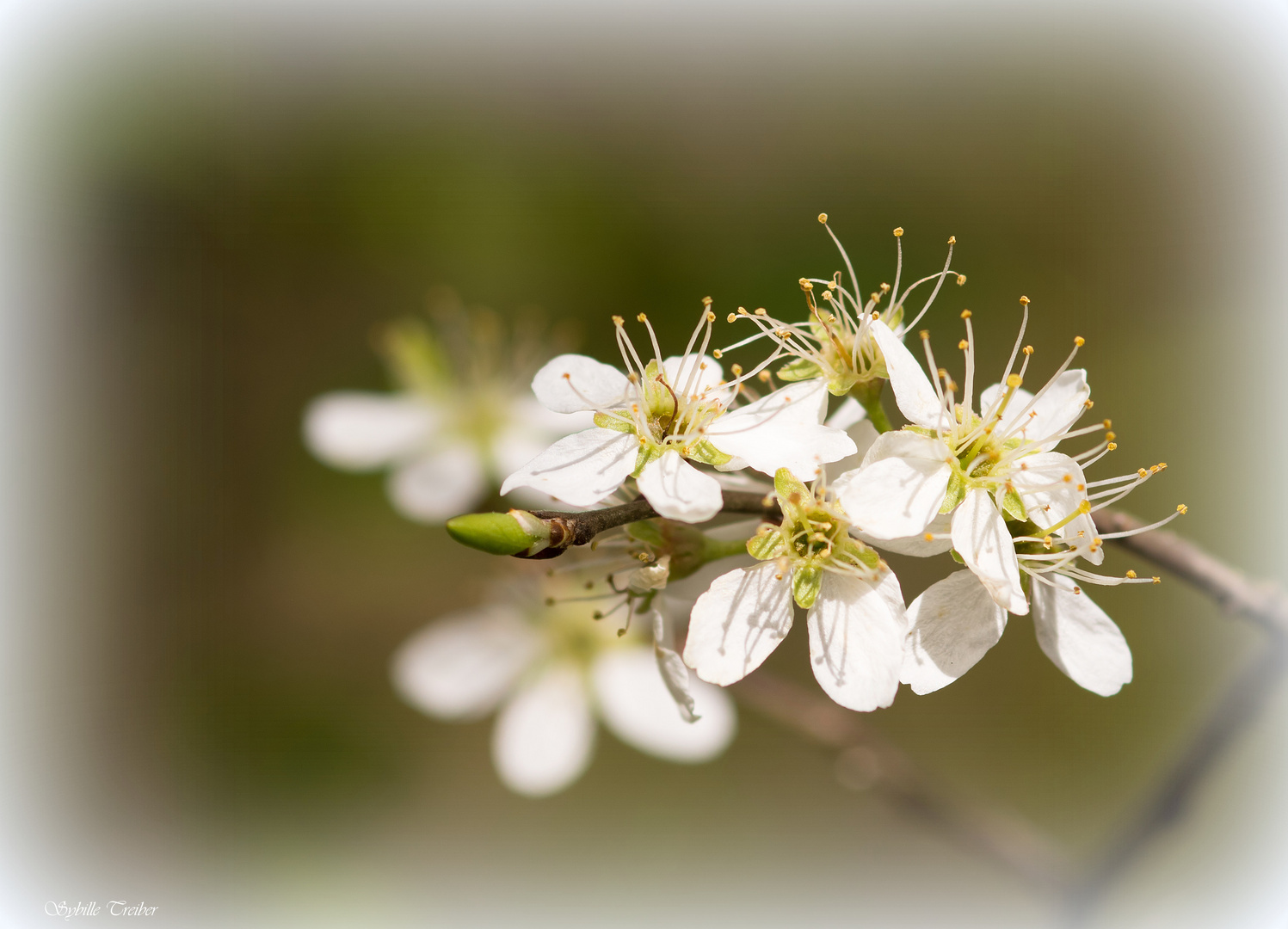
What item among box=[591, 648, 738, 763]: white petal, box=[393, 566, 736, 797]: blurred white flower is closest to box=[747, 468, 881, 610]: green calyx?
box=[591, 648, 738, 763]: white petal

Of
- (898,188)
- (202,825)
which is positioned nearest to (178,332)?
(202,825)

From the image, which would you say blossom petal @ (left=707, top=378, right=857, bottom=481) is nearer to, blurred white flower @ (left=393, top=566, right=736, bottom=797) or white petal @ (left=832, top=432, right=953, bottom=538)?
white petal @ (left=832, top=432, right=953, bottom=538)

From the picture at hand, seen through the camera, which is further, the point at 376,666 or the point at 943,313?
the point at 376,666

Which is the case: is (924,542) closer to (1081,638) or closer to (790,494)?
(790,494)

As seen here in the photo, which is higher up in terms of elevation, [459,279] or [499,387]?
[459,279]

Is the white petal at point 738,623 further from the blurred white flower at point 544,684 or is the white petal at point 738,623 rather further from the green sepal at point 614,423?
the blurred white flower at point 544,684

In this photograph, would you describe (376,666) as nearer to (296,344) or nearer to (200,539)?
(200,539)

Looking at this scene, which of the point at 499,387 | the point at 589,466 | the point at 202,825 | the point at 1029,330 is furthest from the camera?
the point at 1029,330
